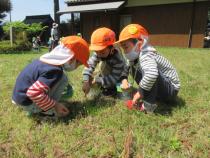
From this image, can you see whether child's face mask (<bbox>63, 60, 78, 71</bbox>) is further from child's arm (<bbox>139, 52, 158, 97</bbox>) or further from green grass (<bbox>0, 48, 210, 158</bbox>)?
child's arm (<bbox>139, 52, 158, 97</bbox>)

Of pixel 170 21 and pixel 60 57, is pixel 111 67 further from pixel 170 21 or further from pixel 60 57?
pixel 170 21

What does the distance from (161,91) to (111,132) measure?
40.6 inches

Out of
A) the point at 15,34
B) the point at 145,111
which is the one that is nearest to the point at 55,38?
the point at 15,34

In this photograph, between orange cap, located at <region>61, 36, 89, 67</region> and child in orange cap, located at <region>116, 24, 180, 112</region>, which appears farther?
child in orange cap, located at <region>116, 24, 180, 112</region>

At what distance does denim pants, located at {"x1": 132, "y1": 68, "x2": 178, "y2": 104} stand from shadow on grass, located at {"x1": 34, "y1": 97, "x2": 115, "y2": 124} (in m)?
0.50

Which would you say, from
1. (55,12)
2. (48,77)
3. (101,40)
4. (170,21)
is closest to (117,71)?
(101,40)

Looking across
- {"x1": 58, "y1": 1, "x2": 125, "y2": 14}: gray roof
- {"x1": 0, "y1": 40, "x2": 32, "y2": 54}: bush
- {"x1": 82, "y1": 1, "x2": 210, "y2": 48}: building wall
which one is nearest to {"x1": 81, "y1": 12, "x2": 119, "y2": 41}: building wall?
{"x1": 82, "y1": 1, "x2": 210, "y2": 48}: building wall

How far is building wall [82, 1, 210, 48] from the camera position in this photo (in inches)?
731

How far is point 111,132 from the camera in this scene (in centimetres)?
316

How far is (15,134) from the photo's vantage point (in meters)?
3.19

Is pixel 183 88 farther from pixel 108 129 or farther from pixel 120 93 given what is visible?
pixel 108 129

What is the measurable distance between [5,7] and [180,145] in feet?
104

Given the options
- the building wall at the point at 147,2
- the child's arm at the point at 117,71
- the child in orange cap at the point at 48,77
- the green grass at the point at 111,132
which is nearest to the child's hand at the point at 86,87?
the green grass at the point at 111,132

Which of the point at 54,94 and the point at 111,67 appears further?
the point at 111,67
